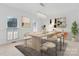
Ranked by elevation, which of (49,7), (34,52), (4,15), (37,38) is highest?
(49,7)

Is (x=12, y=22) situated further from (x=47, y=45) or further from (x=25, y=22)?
(x=47, y=45)

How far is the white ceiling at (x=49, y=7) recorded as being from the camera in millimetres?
1918

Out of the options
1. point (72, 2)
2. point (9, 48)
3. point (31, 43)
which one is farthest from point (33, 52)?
point (72, 2)

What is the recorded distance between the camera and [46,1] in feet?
6.30

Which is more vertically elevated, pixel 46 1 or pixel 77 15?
pixel 46 1

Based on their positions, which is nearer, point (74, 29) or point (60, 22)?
point (74, 29)

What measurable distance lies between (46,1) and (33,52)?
98 cm

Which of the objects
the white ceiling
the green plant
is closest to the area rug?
the green plant

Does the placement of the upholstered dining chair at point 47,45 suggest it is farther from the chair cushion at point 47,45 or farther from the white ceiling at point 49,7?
the white ceiling at point 49,7

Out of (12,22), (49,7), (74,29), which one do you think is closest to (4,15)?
(12,22)

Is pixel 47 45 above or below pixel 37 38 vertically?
below

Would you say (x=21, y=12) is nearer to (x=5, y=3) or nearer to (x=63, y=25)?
(x=5, y=3)

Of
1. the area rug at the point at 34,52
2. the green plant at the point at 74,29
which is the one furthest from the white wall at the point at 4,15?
the green plant at the point at 74,29

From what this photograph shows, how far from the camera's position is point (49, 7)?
195 cm
